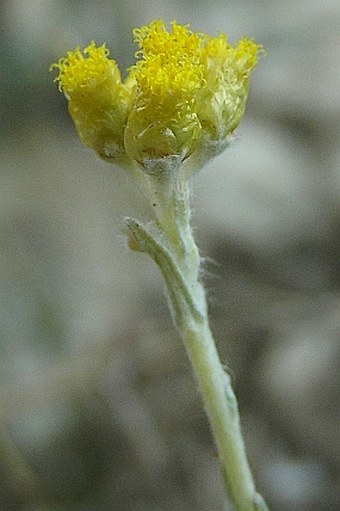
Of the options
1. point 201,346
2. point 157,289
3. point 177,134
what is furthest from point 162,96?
point 157,289

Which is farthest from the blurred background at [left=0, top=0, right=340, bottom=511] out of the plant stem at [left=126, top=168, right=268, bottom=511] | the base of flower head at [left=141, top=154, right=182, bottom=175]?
the base of flower head at [left=141, top=154, right=182, bottom=175]

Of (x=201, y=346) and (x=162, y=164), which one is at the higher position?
(x=162, y=164)

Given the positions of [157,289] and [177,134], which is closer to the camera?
[177,134]

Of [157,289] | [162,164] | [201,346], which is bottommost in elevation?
[157,289]

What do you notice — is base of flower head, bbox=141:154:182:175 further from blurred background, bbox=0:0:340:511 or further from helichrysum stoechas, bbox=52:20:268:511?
blurred background, bbox=0:0:340:511

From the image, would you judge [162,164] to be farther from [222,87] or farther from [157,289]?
[157,289]

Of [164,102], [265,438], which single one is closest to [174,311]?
[164,102]

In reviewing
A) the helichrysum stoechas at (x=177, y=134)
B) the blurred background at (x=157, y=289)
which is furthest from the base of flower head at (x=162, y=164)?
the blurred background at (x=157, y=289)
